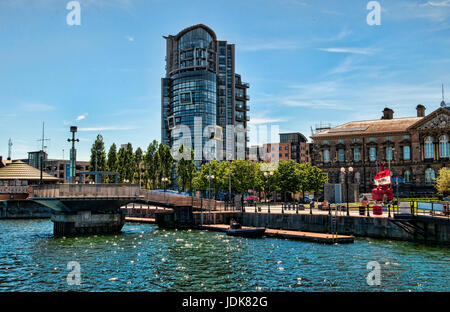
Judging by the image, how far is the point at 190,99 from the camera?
151 meters


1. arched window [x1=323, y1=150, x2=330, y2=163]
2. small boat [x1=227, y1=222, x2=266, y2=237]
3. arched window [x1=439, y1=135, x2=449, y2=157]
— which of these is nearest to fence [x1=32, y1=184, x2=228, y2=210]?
small boat [x1=227, y1=222, x2=266, y2=237]

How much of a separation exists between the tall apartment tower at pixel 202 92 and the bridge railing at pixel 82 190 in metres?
99.0

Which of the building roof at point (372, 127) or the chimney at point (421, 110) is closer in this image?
the building roof at point (372, 127)

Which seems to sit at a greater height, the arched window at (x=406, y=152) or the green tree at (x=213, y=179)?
the arched window at (x=406, y=152)

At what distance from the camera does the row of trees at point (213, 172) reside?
90000 mm

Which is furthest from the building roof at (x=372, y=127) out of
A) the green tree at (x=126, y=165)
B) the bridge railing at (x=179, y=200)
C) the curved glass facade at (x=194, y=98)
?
the curved glass facade at (x=194, y=98)

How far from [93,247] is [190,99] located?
379 feet

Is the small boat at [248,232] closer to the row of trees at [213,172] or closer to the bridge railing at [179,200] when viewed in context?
the bridge railing at [179,200]

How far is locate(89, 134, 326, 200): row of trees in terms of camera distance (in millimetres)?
90000

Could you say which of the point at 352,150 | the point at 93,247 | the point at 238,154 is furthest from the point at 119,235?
the point at 238,154

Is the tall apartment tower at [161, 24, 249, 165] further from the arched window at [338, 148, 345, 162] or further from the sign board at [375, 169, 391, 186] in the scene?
the sign board at [375, 169, 391, 186]

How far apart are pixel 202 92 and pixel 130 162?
54.4 metres

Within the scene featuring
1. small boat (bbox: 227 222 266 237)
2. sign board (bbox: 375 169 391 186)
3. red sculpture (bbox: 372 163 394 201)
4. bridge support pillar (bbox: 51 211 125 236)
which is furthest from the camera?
red sculpture (bbox: 372 163 394 201)

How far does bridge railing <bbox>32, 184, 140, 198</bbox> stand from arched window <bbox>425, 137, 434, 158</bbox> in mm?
73916
